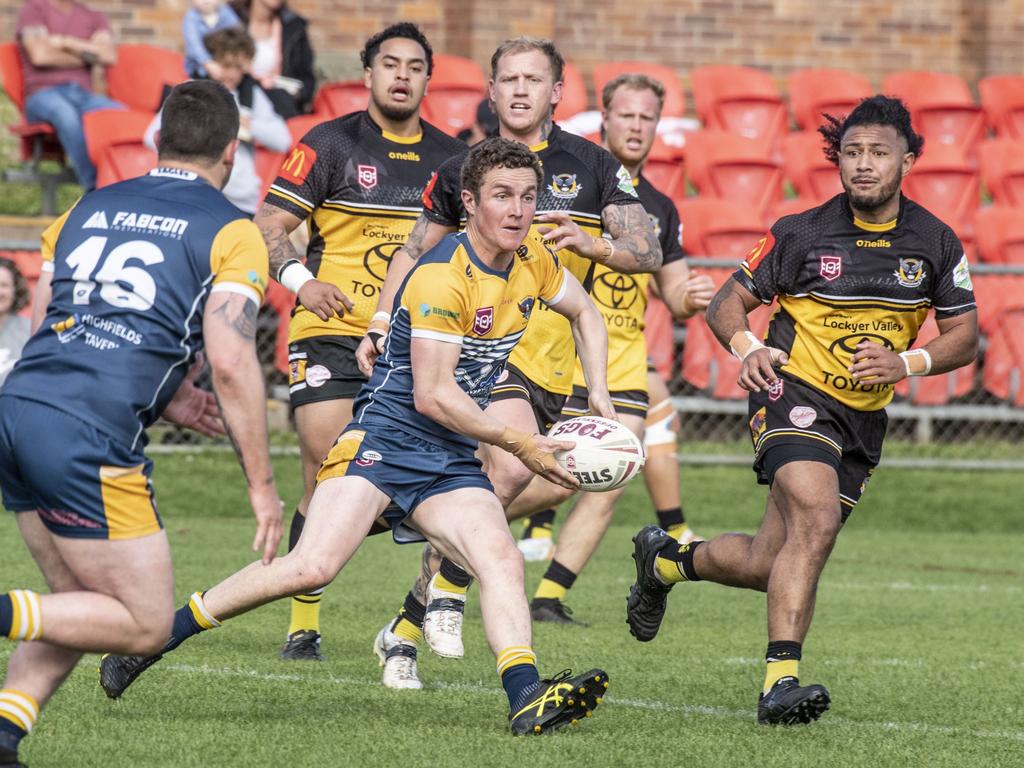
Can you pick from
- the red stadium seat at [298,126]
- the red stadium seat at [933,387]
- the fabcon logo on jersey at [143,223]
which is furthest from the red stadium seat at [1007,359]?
the fabcon logo on jersey at [143,223]

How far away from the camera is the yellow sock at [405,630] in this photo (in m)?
6.61

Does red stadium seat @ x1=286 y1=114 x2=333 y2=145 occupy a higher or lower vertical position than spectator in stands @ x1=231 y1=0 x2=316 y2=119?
lower

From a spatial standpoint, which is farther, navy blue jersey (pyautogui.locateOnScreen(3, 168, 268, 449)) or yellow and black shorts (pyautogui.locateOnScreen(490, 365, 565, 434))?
yellow and black shorts (pyautogui.locateOnScreen(490, 365, 565, 434))

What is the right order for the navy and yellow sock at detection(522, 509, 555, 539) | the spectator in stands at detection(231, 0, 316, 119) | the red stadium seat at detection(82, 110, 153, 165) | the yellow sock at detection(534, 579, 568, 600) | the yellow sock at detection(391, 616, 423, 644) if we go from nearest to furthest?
the yellow sock at detection(391, 616, 423, 644)
the yellow sock at detection(534, 579, 568, 600)
the navy and yellow sock at detection(522, 509, 555, 539)
the red stadium seat at detection(82, 110, 153, 165)
the spectator in stands at detection(231, 0, 316, 119)

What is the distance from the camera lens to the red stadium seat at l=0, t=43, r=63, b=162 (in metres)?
14.0

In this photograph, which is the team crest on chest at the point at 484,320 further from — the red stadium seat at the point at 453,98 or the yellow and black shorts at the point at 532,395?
the red stadium seat at the point at 453,98

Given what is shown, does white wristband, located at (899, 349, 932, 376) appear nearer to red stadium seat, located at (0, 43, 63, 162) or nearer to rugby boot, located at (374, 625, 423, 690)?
rugby boot, located at (374, 625, 423, 690)

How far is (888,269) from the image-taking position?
21.1 ft

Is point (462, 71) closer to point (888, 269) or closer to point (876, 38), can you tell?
point (876, 38)

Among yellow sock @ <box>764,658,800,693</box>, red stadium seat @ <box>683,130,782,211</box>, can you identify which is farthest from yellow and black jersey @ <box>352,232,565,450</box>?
red stadium seat @ <box>683,130,782,211</box>

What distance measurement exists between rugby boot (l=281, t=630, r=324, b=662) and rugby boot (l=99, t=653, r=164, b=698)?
45.6 inches

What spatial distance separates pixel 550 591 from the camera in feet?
28.1

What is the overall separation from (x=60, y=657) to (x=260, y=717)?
101cm

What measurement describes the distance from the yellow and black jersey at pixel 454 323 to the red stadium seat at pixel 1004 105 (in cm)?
1281
